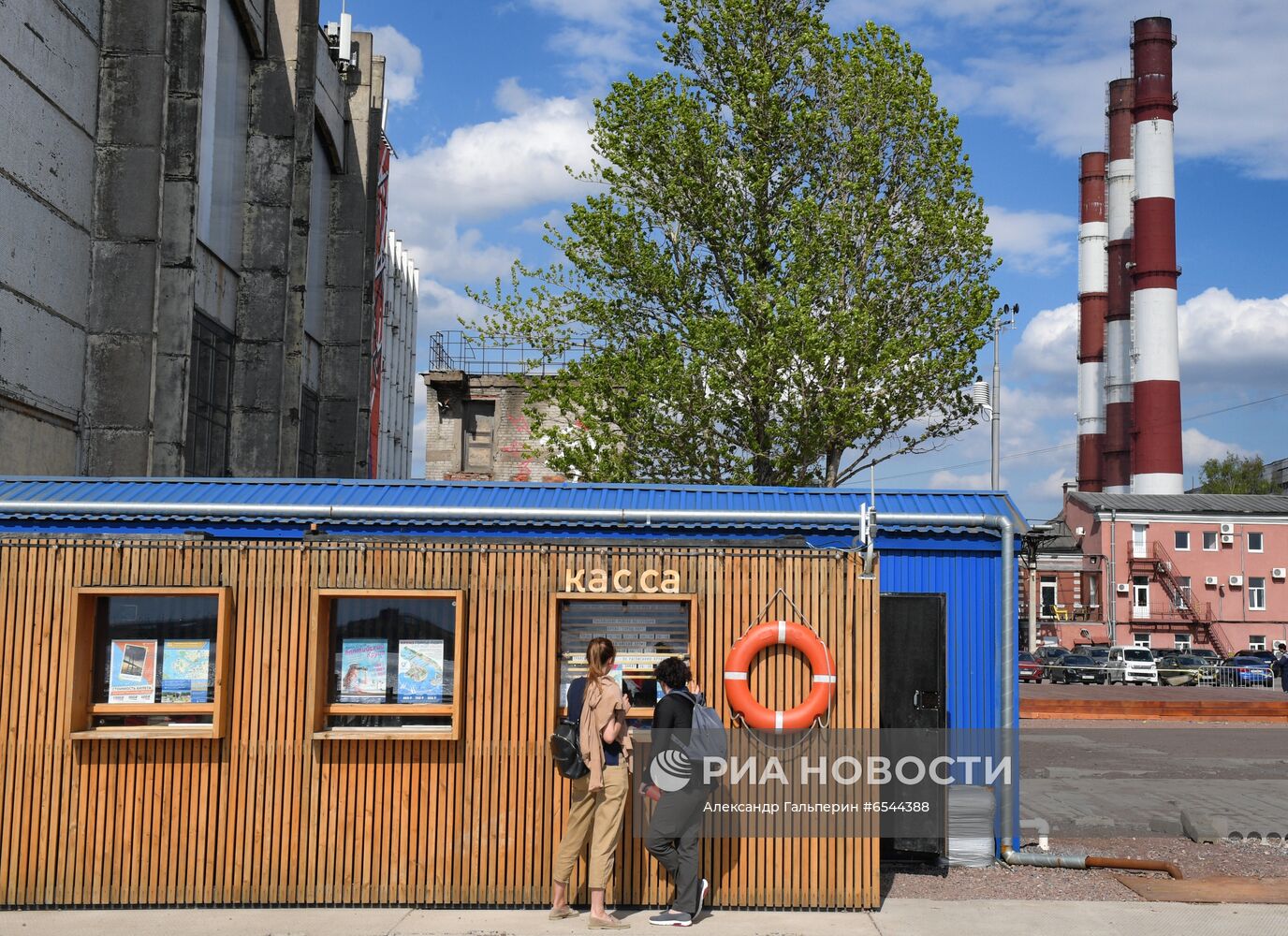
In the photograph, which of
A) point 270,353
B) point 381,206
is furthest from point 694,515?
point 381,206

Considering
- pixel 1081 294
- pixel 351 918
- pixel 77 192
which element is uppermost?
pixel 1081 294

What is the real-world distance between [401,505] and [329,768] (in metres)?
3.17

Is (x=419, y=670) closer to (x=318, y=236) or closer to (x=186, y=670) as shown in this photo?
(x=186, y=670)

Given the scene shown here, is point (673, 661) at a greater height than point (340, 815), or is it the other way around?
point (673, 661)

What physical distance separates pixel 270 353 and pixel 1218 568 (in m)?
53.2

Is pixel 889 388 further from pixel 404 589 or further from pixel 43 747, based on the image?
pixel 43 747

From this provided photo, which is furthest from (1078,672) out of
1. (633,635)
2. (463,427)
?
(633,635)

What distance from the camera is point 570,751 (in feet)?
30.9

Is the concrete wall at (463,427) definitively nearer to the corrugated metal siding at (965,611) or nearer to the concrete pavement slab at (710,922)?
the corrugated metal siding at (965,611)

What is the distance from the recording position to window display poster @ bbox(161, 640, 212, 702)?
10.2m

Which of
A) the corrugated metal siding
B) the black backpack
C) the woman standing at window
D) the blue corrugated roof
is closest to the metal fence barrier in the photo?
the corrugated metal siding

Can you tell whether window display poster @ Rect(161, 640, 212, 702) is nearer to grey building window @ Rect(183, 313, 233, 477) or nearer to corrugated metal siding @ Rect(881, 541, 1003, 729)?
corrugated metal siding @ Rect(881, 541, 1003, 729)

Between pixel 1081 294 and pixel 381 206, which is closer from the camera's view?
pixel 381 206

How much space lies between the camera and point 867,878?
33.3 ft
